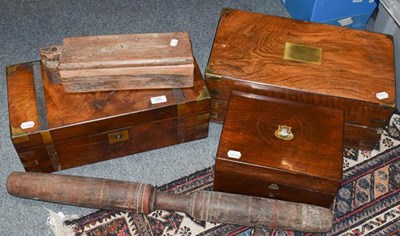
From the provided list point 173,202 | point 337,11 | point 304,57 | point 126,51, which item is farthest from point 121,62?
point 337,11

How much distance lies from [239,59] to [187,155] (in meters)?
0.49

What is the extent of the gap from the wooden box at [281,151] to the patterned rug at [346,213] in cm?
14

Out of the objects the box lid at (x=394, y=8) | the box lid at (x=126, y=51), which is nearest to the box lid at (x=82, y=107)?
the box lid at (x=126, y=51)

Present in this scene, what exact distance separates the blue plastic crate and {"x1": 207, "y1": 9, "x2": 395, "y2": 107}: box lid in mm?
236

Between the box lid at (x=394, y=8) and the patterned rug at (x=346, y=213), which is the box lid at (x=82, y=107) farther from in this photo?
the box lid at (x=394, y=8)

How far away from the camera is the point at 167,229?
2088 mm

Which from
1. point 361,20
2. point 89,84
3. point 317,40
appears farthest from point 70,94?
point 361,20

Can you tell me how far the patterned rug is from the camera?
208 centimetres

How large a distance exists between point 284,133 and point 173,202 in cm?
52

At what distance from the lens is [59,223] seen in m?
2.08

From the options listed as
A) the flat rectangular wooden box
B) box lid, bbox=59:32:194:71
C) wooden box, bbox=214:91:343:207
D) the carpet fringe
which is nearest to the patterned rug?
the carpet fringe

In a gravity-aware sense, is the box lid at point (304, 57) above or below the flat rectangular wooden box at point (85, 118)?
above

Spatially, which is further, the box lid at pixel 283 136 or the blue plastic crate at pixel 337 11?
the blue plastic crate at pixel 337 11

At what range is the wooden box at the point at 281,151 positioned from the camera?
194 cm
